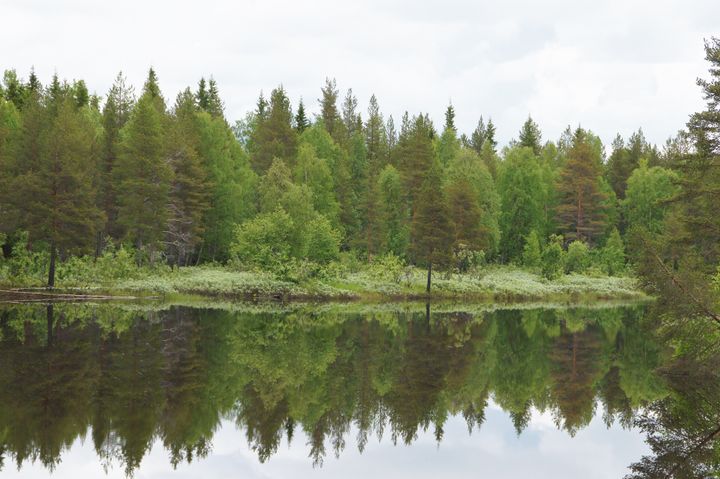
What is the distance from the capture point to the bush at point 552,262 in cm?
6738

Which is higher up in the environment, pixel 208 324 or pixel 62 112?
pixel 62 112

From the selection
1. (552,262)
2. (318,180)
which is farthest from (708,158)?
(318,180)

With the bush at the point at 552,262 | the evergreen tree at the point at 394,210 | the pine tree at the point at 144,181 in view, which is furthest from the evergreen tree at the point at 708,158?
the evergreen tree at the point at 394,210

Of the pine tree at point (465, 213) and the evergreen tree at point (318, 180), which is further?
the evergreen tree at point (318, 180)

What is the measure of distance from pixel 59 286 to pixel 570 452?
125 feet

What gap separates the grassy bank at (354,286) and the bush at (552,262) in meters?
0.74

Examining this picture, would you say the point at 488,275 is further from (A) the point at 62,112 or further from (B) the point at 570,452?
(B) the point at 570,452

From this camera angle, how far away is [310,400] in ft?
60.3

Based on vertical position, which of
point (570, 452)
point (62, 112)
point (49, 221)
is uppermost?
point (62, 112)

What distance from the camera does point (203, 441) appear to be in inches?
571

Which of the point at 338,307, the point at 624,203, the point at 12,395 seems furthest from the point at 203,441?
the point at 624,203

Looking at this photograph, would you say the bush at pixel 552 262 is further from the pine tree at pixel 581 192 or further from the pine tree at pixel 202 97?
the pine tree at pixel 202 97

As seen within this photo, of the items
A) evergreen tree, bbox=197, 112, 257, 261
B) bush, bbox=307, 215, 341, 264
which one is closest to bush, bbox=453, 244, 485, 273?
bush, bbox=307, 215, 341, 264

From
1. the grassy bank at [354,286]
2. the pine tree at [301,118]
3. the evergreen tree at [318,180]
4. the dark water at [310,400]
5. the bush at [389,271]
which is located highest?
the pine tree at [301,118]
